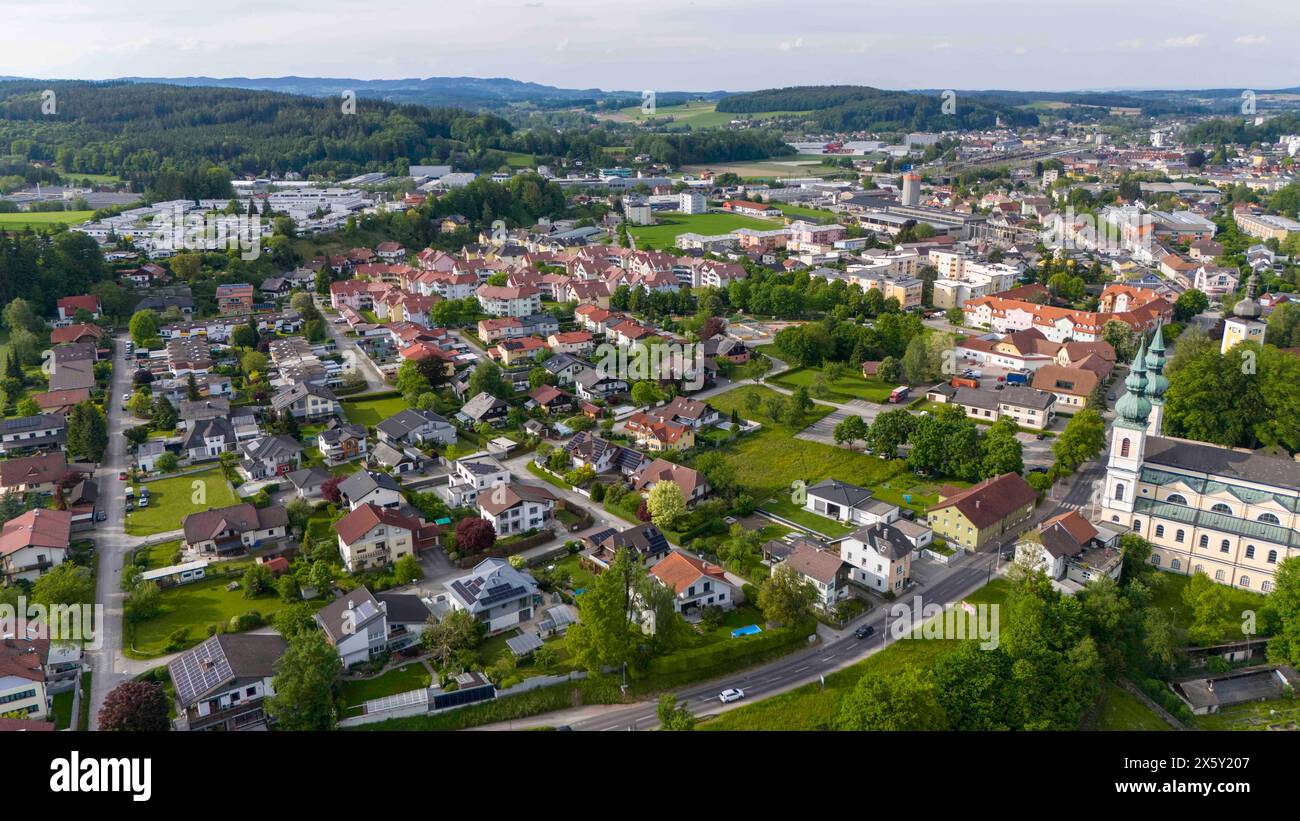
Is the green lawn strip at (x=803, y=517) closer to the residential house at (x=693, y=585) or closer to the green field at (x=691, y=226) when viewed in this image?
the residential house at (x=693, y=585)

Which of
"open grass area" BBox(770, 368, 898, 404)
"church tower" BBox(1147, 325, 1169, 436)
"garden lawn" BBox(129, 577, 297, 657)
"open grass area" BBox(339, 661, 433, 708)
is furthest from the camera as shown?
"open grass area" BBox(770, 368, 898, 404)

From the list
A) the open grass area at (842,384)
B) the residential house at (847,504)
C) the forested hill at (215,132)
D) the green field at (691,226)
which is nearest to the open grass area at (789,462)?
the residential house at (847,504)

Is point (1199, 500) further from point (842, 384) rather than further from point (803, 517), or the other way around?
point (842, 384)

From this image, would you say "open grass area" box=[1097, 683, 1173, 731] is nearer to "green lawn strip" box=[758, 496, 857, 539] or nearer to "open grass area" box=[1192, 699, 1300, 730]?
"open grass area" box=[1192, 699, 1300, 730]

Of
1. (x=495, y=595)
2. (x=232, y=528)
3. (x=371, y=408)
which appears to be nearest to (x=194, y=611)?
(x=232, y=528)

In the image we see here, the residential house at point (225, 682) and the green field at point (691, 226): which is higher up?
the green field at point (691, 226)

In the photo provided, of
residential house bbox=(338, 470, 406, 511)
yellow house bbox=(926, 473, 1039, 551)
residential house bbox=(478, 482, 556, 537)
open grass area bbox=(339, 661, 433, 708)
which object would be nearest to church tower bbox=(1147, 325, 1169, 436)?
yellow house bbox=(926, 473, 1039, 551)
